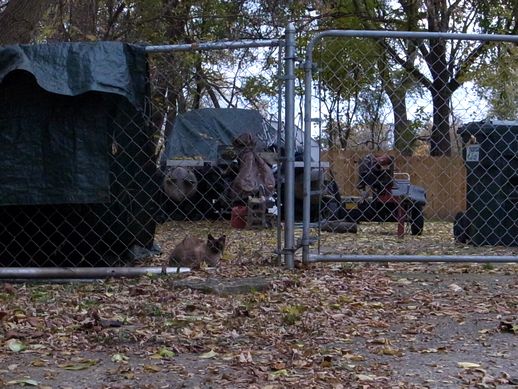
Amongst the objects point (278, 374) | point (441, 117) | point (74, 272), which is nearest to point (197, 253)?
point (74, 272)

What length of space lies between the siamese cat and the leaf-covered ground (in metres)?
0.14

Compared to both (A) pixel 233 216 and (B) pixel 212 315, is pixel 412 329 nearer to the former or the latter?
(B) pixel 212 315

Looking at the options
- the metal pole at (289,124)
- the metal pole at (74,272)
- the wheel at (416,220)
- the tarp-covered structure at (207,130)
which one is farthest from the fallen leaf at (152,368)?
the tarp-covered structure at (207,130)

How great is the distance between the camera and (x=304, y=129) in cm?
645

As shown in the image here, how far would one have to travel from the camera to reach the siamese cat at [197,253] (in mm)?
6887

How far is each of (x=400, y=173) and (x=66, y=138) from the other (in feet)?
22.2

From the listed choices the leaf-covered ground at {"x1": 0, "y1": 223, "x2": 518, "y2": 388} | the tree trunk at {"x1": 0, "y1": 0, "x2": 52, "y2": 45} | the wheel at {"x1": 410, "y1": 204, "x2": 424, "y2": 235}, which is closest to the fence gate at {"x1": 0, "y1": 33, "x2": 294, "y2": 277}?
the leaf-covered ground at {"x1": 0, "y1": 223, "x2": 518, "y2": 388}

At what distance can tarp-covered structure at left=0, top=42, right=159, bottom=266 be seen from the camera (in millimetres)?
6383

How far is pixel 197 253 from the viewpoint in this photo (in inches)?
272

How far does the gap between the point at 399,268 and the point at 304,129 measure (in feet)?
5.00

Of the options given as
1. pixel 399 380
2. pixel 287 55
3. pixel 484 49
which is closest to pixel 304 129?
pixel 287 55

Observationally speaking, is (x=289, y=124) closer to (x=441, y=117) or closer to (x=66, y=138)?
(x=66, y=138)

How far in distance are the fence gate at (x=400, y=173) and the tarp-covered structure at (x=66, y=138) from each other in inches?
55.8

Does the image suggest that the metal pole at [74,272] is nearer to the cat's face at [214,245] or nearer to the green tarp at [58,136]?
the green tarp at [58,136]
